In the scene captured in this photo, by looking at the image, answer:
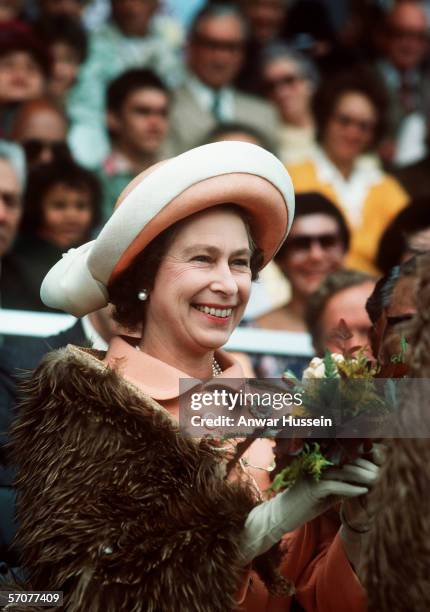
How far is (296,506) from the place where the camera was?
2.98 m

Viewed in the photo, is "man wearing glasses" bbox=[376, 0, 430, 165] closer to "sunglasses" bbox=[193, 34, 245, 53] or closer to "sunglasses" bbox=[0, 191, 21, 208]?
"sunglasses" bbox=[193, 34, 245, 53]

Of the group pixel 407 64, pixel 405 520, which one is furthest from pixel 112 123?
pixel 405 520

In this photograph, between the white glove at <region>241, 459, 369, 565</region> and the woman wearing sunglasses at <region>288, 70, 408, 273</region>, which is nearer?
the white glove at <region>241, 459, 369, 565</region>

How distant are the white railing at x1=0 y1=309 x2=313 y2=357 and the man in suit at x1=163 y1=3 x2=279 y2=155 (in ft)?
3.98

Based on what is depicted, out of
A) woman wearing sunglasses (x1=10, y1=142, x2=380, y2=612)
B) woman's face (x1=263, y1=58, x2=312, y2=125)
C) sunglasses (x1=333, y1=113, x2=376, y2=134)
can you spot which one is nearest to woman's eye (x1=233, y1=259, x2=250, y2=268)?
woman wearing sunglasses (x1=10, y1=142, x2=380, y2=612)

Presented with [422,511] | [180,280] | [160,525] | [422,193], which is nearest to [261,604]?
[160,525]

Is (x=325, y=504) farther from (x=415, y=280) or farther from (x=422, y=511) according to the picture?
(x=415, y=280)

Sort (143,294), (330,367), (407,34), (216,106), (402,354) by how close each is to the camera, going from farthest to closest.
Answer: (407,34), (216,106), (143,294), (402,354), (330,367)

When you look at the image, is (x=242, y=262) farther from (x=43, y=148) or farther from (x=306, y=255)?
(x=43, y=148)

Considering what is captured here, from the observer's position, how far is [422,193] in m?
6.68

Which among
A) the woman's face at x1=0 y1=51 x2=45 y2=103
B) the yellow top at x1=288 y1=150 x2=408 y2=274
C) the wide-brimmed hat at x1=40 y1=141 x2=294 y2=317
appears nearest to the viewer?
the wide-brimmed hat at x1=40 y1=141 x2=294 y2=317

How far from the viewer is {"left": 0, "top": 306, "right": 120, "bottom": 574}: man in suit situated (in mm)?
3574

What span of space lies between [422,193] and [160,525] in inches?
154

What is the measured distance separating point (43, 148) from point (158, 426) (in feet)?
9.27
